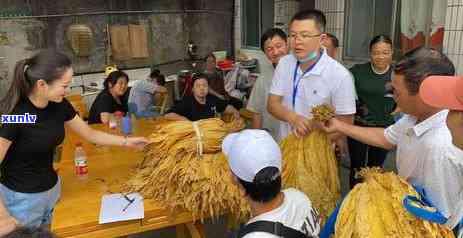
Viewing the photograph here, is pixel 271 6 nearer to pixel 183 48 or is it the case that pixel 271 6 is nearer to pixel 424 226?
pixel 183 48

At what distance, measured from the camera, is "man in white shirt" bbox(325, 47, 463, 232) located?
1.30 metres

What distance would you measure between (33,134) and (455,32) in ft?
11.8

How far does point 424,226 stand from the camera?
3.91 feet

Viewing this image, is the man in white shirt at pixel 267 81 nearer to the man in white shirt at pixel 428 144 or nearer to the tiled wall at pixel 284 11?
the man in white shirt at pixel 428 144

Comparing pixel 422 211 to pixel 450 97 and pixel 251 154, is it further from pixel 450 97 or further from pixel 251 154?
pixel 251 154

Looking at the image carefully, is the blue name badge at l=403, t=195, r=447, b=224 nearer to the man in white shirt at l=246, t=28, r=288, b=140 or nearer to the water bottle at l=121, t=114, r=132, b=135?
the man in white shirt at l=246, t=28, r=288, b=140

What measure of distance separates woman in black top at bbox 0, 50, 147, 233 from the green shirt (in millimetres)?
2472

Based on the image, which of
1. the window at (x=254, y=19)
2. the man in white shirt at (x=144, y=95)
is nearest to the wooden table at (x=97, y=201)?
the man in white shirt at (x=144, y=95)

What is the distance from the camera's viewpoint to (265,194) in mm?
1341

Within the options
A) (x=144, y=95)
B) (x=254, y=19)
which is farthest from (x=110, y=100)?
(x=254, y=19)

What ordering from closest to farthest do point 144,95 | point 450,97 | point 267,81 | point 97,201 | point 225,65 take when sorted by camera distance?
point 450,97 → point 97,201 → point 267,81 → point 144,95 → point 225,65

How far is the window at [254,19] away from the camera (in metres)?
7.20

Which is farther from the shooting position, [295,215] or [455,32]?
[455,32]

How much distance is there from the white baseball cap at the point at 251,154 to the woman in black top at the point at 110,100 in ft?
8.85
